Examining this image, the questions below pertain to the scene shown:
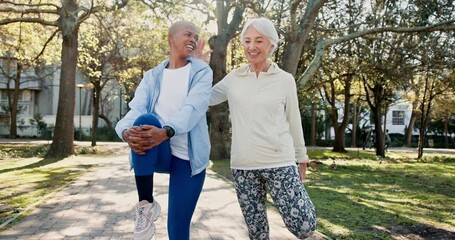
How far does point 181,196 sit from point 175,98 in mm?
660

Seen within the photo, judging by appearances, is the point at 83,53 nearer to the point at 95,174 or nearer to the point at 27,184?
the point at 95,174

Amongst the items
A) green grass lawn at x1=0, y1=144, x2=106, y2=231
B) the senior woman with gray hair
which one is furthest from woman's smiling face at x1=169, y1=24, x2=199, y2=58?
green grass lawn at x1=0, y1=144, x2=106, y2=231

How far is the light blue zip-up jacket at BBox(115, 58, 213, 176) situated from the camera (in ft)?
10.7

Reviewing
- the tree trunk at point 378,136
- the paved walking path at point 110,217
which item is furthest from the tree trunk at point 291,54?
the tree trunk at point 378,136

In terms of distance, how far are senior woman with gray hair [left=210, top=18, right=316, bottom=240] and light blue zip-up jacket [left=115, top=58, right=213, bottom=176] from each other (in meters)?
0.29

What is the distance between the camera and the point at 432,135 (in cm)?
5203

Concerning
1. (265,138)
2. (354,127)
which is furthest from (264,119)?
(354,127)

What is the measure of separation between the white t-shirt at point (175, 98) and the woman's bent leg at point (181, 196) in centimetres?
8

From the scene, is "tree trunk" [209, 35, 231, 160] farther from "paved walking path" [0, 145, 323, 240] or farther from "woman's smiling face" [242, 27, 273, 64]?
"woman's smiling face" [242, 27, 273, 64]

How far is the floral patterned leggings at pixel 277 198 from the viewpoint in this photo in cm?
342

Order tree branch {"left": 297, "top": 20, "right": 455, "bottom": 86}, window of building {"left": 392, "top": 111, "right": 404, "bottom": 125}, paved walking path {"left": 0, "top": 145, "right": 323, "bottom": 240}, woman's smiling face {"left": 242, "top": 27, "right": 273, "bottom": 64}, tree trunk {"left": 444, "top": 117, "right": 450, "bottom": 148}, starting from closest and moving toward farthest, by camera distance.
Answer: woman's smiling face {"left": 242, "top": 27, "right": 273, "bottom": 64} → paved walking path {"left": 0, "top": 145, "right": 323, "bottom": 240} → tree branch {"left": 297, "top": 20, "right": 455, "bottom": 86} → tree trunk {"left": 444, "top": 117, "right": 450, "bottom": 148} → window of building {"left": 392, "top": 111, "right": 404, "bottom": 125}

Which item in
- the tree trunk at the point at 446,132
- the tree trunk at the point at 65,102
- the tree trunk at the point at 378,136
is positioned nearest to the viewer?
the tree trunk at the point at 65,102

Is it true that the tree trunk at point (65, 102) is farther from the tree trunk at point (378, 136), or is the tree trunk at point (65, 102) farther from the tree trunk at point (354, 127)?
the tree trunk at point (354, 127)

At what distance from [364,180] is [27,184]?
29.5 ft
